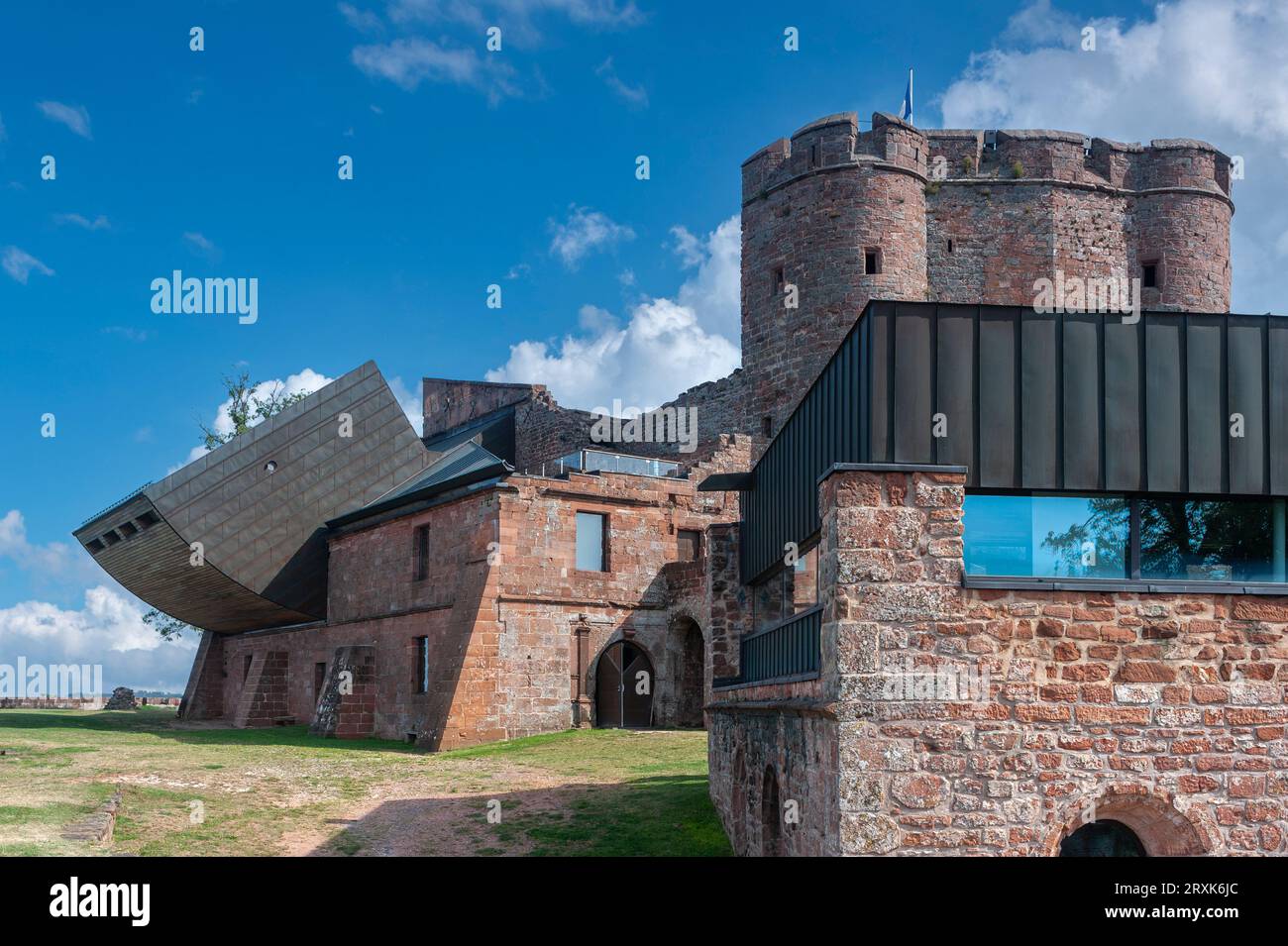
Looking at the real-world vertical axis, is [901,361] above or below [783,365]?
below

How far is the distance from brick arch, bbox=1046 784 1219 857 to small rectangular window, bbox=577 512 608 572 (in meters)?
19.5

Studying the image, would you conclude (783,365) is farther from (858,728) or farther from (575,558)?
(858,728)

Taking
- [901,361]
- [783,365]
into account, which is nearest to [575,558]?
[783,365]

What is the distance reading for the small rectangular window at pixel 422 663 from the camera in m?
29.5

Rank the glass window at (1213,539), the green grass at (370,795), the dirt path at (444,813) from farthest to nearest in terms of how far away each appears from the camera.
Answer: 1. the dirt path at (444,813)
2. the green grass at (370,795)
3. the glass window at (1213,539)

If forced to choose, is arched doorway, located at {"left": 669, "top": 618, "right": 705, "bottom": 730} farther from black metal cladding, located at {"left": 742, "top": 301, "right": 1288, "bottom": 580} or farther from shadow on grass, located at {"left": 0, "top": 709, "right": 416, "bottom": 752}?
black metal cladding, located at {"left": 742, "top": 301, "right": 1288, "bottom": 580}

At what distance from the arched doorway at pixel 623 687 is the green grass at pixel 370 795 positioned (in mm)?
1942

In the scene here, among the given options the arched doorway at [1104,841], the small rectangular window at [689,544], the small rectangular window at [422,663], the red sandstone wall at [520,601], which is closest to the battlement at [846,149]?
the red sandstone wall at [520,601]

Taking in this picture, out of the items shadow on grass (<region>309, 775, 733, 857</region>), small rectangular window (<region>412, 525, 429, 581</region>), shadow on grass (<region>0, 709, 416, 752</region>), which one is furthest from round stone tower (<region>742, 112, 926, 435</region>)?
shadow on grass (<region>309, 775, 733, 857</region>)

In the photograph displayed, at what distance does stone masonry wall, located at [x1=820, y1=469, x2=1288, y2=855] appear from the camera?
9.43 m

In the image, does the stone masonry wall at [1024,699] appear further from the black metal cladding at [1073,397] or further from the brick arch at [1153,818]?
the black metal cladding at [1073,397]

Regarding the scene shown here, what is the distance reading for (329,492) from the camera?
35406mm

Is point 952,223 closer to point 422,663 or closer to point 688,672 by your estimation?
point 688,672
